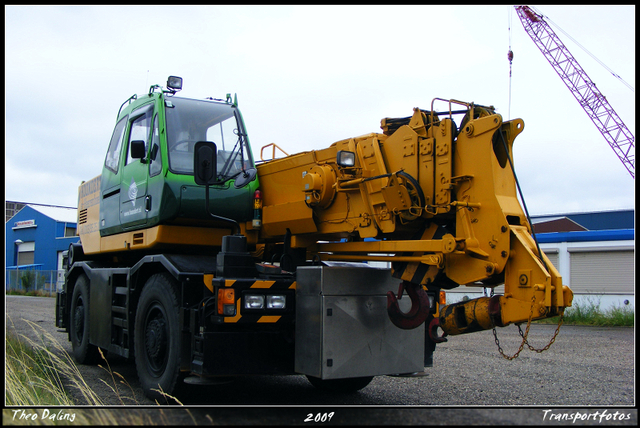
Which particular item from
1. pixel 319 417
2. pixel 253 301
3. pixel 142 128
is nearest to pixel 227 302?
pixel 253 301

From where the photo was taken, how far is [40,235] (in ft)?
97.3

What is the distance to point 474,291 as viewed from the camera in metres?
17.9

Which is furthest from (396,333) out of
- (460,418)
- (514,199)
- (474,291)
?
(474,291)

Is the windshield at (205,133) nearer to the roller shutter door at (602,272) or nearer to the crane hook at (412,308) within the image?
the crane hook at (412,308)

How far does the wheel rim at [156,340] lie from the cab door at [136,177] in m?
1.06

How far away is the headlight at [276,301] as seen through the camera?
5.00 m

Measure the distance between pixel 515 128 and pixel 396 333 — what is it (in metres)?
2.03

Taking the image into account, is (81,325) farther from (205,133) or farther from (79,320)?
(205,133)

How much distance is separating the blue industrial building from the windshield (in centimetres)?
2156

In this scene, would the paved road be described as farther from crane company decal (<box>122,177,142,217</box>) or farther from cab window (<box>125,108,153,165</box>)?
cab window (<box>125,108,153,165</box>)

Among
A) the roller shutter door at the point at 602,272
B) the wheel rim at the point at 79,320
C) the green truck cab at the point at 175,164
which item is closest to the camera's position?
the green truck cab at the point at 175,164

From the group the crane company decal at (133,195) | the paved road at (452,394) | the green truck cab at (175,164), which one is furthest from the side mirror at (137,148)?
the paved road at (452,394)

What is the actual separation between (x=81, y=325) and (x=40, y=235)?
2391 centimetres

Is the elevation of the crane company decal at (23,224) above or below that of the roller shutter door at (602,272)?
above
